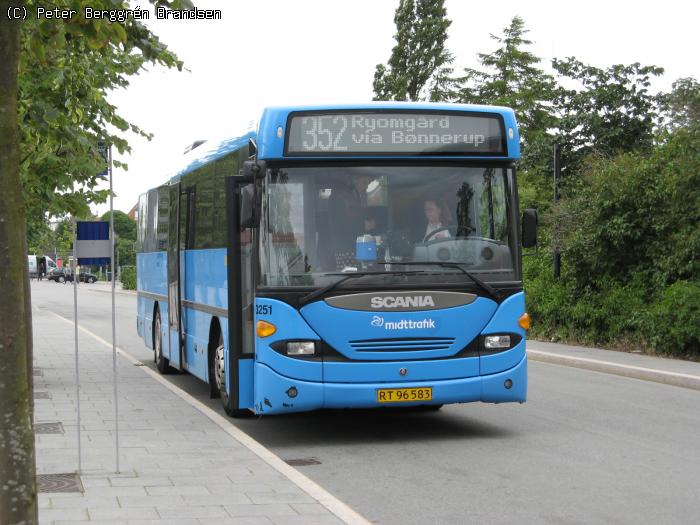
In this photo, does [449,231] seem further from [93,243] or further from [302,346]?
[93,243]

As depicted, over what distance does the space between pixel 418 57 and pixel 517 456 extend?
2113 inches

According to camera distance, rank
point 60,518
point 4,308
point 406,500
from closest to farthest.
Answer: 1. point 4,308
2. point 60,518
3. point 406,500

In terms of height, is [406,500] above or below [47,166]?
below

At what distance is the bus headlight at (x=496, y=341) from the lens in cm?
1062

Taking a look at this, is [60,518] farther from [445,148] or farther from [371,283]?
[445,148]

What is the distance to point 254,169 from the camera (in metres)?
10.3

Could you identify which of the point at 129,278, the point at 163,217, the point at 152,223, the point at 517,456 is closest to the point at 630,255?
the point at 152,223

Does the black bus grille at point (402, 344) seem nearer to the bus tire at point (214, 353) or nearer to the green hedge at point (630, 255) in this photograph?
the bus tire at point (214, 353)

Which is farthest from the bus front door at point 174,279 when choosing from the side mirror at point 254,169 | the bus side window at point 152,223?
the side mirror at point 254,169

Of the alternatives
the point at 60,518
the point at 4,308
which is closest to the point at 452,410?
the point at 60,518

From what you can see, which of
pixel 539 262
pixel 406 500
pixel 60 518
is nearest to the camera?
pixel 60 518

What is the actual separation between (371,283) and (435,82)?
A: 174 feet

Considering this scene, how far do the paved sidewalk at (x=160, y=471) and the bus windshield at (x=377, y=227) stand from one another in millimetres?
1826

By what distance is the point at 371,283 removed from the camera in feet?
33.6
